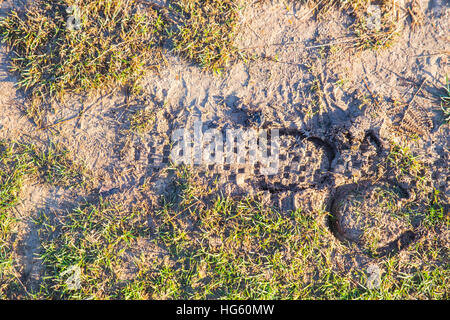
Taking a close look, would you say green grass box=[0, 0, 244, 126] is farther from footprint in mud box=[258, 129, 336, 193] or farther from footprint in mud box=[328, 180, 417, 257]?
footprint in mud box=[328, 180, 417, 257]

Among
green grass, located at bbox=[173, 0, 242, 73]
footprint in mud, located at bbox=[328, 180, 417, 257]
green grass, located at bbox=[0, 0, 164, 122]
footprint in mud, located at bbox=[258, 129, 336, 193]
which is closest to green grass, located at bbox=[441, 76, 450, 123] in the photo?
footprint in mud, located at bbox=[328, 180, 417, 257]

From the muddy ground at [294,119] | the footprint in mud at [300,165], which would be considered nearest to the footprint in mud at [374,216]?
the muddy ground at [294,119]

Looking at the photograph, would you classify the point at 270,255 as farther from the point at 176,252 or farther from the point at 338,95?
the point at 338,95

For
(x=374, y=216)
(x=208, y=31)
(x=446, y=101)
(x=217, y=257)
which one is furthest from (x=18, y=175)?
(x=446, y=101)

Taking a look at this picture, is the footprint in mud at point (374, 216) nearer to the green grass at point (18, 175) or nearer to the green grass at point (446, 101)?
the green grass at point (446, 101)

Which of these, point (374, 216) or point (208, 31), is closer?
point (374, 216)

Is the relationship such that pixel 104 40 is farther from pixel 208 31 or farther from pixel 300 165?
Result: pixel 300 165

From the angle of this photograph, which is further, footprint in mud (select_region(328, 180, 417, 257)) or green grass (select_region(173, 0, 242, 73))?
green grass (select_region(173, 0, 242, 73))
